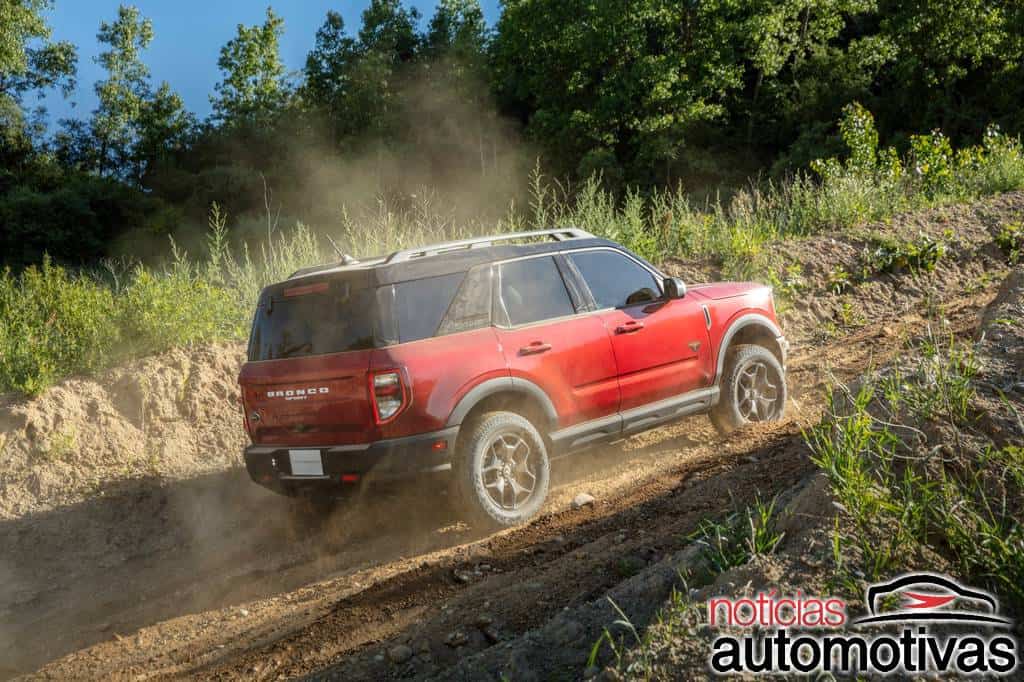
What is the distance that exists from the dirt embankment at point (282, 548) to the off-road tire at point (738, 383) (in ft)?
0.74

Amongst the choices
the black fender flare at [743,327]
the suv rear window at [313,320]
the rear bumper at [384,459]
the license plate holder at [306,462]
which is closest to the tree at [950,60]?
the black fender flare at [743,327]

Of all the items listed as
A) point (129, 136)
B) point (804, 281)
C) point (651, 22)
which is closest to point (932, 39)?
point (651, 22)

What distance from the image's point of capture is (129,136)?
47.1 m

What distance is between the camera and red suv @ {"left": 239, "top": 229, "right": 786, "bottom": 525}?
18.6 feet

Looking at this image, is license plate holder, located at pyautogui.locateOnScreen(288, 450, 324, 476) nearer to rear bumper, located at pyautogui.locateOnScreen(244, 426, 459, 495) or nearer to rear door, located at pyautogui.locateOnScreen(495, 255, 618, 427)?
rear bumper, located at pyautogui.locateOnScreen(244, 426, 459, 495)

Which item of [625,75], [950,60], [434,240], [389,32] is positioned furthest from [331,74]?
[434,240]

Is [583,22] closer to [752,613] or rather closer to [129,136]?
[129,136]

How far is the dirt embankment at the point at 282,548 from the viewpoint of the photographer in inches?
170

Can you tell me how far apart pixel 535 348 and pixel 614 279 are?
1.20 metres


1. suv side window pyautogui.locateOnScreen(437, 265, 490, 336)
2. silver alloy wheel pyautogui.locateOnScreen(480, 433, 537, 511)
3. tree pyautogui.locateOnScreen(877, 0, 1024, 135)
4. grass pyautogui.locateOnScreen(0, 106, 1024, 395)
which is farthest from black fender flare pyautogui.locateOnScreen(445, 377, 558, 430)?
tree pyautogui.locateOnScreen(877, 0, 1024, 135)

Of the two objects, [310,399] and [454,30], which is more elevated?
[454,30]

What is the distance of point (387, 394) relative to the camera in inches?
221

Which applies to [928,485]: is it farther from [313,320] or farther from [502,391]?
[313,320]

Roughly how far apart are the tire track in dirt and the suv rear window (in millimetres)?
1511
